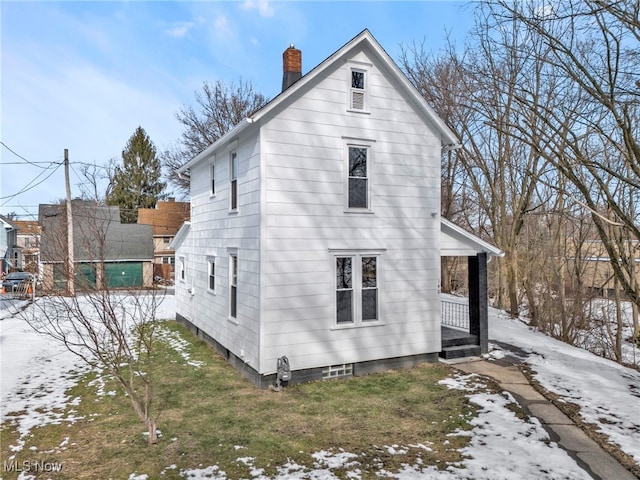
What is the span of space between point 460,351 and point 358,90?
702 centimetres

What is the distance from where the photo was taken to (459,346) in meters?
10.7

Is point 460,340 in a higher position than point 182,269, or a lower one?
lower

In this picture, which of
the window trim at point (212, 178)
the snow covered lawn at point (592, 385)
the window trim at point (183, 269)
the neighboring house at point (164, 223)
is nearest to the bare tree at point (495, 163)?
the snow covered lawn at point (592, 385)

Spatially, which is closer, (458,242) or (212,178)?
(458,242)

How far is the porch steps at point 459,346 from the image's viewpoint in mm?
10312

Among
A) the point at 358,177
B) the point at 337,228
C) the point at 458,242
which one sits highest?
the point at 358,177

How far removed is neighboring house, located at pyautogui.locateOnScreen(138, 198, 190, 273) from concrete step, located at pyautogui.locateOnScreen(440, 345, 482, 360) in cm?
3018

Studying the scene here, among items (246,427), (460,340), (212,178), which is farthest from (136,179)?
(246,427)

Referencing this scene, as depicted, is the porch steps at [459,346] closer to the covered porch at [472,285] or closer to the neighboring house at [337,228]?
the covered porch at [472,285]

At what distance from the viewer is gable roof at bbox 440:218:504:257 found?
10.5m

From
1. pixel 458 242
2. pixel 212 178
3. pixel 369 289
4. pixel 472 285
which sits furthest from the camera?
pixel 212 178

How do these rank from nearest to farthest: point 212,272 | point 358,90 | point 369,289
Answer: point 358,90 < point 369,289 < point 212,272

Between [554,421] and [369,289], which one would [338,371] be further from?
[554,421]

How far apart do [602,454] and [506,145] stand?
16.3 m
